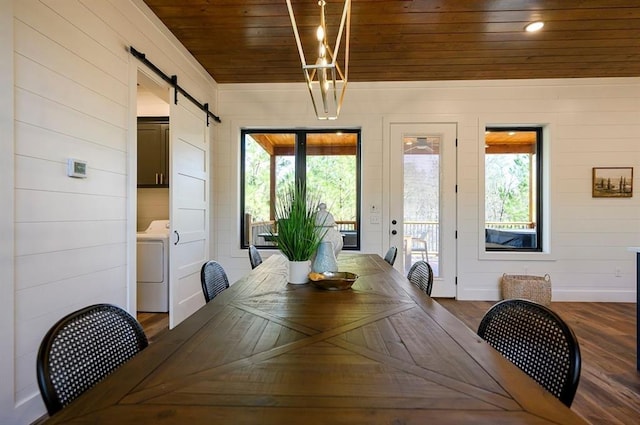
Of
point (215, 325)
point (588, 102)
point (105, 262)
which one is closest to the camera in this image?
point (215, 325)

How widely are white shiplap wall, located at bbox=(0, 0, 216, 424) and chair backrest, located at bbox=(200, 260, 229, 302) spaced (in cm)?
83

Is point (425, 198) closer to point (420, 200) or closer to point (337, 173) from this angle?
point (420, 200)

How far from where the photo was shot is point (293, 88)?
409 cm

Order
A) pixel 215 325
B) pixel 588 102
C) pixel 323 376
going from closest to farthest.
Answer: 1. pixel 323 376
2. pixel 215 325
3. pixel 588 102

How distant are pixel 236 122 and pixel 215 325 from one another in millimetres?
3512

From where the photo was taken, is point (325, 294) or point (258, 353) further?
point (325, 294)

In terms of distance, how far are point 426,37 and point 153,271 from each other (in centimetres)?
356

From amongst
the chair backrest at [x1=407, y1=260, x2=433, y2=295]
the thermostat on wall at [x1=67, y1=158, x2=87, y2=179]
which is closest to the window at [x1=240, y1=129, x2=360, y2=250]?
the chair backrest at [x1=407, y1=260, x2=433, y2=295]

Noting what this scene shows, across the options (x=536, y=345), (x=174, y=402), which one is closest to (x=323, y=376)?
(x=174, y=402)

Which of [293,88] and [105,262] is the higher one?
[293,88]

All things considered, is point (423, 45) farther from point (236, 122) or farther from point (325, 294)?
point (325, 294)

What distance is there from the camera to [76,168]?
186 centimetres

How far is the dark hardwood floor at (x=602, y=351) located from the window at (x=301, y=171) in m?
1.51

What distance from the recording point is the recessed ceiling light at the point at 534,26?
9.12 feet
